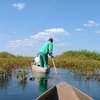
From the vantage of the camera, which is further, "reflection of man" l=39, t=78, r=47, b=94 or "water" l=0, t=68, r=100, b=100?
"reflection of man" l=39, t=78, r=47, b=94

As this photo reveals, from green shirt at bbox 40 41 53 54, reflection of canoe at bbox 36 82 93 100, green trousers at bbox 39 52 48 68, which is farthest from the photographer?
green trousers at bbox 39 52 48 68

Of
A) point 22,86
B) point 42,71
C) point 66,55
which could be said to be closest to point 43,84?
point 22,86

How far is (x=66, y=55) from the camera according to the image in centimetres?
3966

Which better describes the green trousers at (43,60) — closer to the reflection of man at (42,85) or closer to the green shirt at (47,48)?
the green shirt at (47,48)

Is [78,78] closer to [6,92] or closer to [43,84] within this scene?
[43,84]

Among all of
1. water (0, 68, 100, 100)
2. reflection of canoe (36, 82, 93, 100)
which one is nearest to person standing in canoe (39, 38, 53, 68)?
water (0, 68, 100, 100)

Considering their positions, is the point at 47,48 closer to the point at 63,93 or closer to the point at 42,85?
the point at 42,85

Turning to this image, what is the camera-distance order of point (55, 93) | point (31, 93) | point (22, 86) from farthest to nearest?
point (22, 86)
point (31, 93)
point (55, 93)

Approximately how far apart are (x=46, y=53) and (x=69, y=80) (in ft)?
10.3

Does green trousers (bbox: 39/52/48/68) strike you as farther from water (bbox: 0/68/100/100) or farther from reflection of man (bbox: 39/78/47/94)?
reflection of man (bbox: 39/78/47/94)

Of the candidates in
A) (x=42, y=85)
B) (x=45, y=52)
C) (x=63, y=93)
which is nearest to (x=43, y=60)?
(x=45, y=52)

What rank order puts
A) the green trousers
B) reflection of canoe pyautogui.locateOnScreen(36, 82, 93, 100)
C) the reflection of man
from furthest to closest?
the green trousers, the reflection of man, reflection of canoe pyautogui.locateOnScreen(36, 82, 93, 100)

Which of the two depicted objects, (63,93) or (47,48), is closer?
(63,93)

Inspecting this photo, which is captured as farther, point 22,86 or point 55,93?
point 22,86
